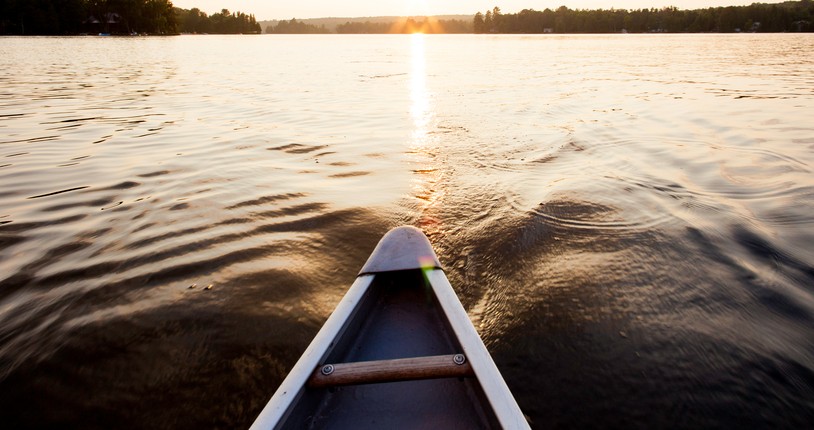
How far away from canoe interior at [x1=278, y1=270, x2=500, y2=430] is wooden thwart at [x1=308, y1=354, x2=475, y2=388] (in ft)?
0.28

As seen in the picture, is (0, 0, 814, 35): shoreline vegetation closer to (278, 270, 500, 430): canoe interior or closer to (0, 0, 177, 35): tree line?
(0, 0, 177, 35): tree line

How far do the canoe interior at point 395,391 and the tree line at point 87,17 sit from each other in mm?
107001

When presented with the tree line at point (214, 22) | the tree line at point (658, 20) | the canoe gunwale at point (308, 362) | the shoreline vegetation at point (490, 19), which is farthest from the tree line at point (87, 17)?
the canoe gunwale at point (308, 362)

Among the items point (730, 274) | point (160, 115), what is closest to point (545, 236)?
point (730, 274)

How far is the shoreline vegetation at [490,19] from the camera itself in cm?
7893

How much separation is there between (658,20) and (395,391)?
13982 cm

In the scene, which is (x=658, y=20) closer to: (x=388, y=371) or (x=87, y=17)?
(x=388, y=371)

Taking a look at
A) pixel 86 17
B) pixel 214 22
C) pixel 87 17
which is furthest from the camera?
pixel 214 22

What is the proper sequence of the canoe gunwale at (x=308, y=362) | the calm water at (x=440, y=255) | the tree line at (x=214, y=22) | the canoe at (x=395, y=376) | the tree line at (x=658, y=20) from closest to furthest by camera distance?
the canoe gunwale at (x=308, y=362)
the canoe at (x=395, y=376)
the calm water at (x=440, y=255)
the tree line at (x=658, y=20)
the tree line at (x=214, y=22)

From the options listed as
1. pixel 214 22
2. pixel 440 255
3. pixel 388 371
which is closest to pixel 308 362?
pixel 388 371

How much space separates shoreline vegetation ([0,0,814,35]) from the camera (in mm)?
78925

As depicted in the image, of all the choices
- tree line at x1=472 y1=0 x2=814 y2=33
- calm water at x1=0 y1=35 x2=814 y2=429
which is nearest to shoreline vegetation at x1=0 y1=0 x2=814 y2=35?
tree line at x1=472 y1=0 x2=814 y2=33

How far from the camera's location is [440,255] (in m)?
3.82

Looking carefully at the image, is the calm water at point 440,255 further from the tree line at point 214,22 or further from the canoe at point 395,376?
the tree line at point 214,22
